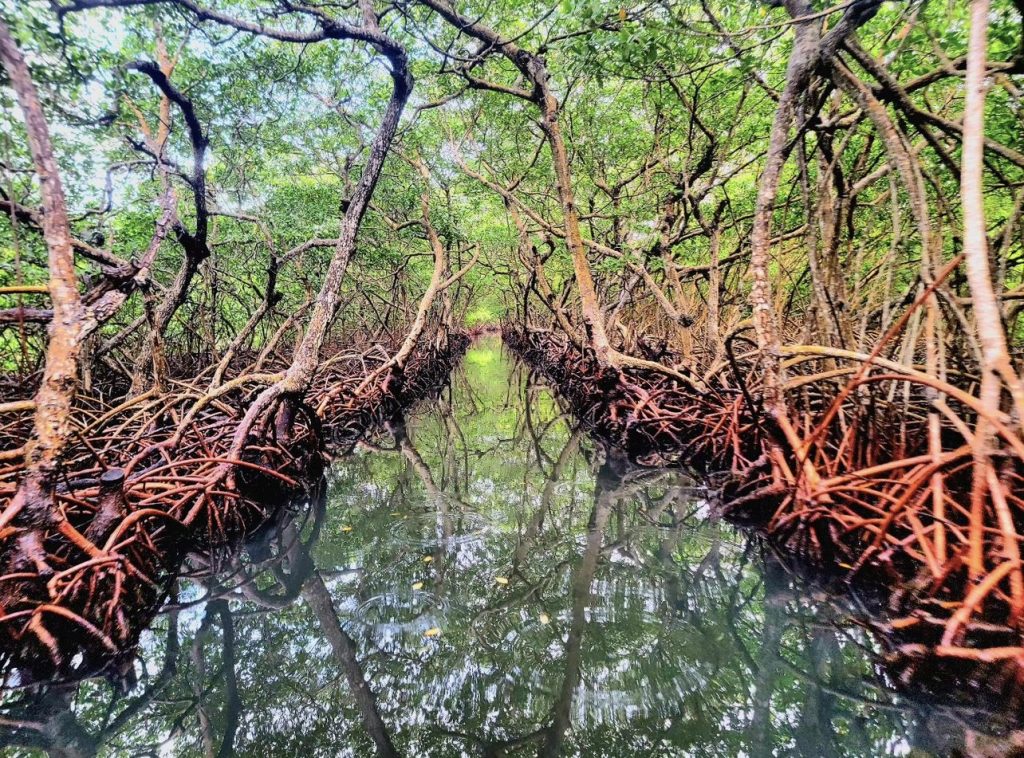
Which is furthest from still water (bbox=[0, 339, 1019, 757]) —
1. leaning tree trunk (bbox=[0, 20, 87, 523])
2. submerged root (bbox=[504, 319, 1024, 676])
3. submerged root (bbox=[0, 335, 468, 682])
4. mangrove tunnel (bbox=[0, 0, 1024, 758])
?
leaning tree trunk (bbox=[0, 20, 87, 523])

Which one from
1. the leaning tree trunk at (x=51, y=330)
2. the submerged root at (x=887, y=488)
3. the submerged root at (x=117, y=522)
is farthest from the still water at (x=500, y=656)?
the leaning tree trunk at (x=51, y=330)

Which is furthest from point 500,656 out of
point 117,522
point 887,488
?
point 887,488

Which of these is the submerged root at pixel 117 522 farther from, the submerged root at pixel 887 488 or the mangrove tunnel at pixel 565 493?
the submerged root at pixel 887 488

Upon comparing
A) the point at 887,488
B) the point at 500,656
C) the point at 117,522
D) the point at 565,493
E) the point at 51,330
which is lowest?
the point at 565,493

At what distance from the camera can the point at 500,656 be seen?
2631mm

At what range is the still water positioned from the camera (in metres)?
2.12

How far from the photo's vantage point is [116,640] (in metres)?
2.70

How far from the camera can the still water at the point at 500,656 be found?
2.12m

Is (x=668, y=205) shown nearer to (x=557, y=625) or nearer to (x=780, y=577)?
(x=780, y=577)

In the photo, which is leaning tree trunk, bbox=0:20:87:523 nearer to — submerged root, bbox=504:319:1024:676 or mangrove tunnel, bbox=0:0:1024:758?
mangrove tunnel, bbox=0:0:1024:758

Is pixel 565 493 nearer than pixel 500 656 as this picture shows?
No

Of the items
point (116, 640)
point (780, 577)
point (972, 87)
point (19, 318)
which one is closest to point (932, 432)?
point (780, 577)

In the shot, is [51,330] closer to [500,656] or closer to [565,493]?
[500,656]

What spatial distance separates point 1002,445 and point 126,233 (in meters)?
8.89
